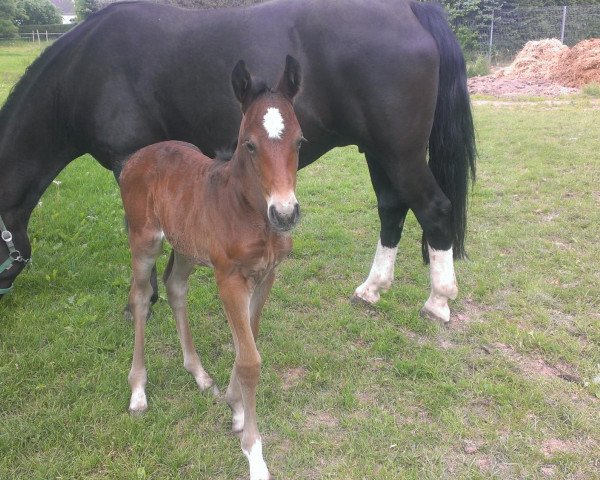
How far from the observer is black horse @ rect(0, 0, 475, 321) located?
3.02 metres

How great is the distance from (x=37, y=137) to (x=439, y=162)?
259 cm

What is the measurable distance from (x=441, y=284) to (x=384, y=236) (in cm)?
→ 58

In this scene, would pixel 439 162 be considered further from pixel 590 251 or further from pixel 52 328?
pixel 52 328

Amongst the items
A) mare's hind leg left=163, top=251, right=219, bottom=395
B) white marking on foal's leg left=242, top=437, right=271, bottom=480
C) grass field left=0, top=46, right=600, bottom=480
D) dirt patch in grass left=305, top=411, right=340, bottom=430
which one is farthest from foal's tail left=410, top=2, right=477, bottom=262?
white marking on foal's leg left=242, top=437, right=271, bottom=480

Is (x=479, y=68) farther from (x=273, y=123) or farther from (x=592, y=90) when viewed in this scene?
(x=273, y=123)

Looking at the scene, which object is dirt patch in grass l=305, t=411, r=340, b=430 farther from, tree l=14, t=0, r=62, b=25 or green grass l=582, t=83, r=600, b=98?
tree l=14, t=0, r=62, b=25

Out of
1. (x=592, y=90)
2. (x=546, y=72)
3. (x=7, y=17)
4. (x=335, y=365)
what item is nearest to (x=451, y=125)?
(x=335, y=365)

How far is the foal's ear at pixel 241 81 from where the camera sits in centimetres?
189

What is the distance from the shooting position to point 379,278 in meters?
3.69

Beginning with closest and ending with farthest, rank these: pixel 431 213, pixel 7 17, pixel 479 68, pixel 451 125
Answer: pixel 431 213 → pixel 451 125 → pixel 479 68 → pixel 7 17

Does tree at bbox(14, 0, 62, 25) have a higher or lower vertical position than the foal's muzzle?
lower

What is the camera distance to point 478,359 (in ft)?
9.71

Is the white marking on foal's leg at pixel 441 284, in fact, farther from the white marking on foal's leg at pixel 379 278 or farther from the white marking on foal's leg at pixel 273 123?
the white marking on foal's leg at pixel 273 123

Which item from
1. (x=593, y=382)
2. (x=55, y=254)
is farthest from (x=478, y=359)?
(x=55, y=254)
